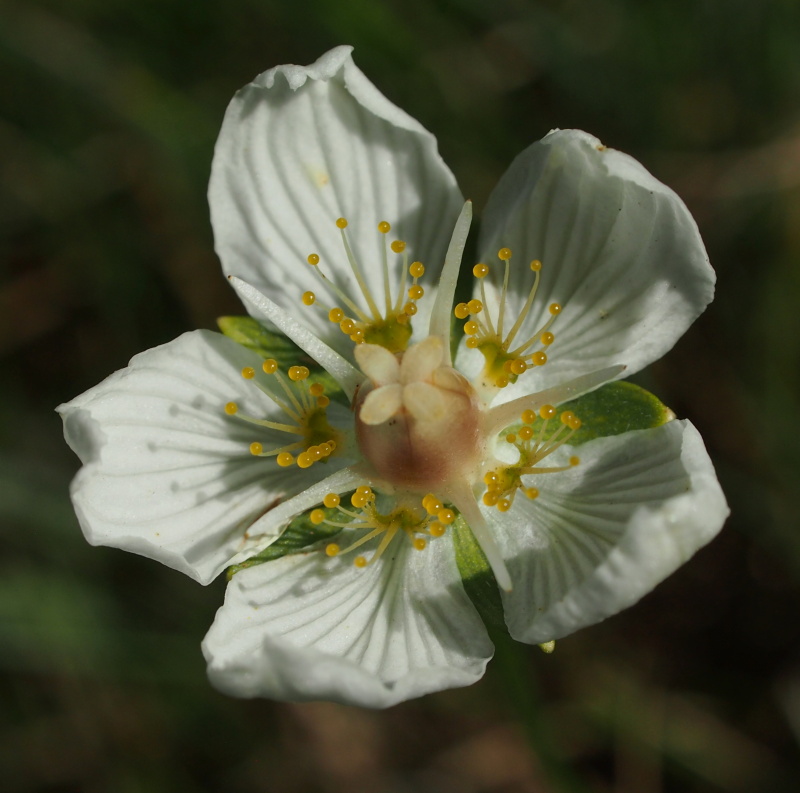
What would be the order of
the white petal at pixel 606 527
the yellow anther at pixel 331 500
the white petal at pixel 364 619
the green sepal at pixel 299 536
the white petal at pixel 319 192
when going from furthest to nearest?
1. the white petal at pixel 319 192
2. the green sepal at pixel 299 536
3. the yellow anther at pixel 331 500
4. the white petal at pixel 364 619
5. the white petal at pixel 606 527

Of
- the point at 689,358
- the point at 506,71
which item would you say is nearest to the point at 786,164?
the point at 689,358

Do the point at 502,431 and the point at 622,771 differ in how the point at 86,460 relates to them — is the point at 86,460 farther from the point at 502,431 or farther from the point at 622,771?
the point at 622,771

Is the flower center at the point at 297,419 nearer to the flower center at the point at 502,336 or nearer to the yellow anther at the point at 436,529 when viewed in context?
the yellow anther at the point at 436,529

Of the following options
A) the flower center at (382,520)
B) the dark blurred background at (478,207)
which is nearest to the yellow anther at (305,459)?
the flower center at (382,520)

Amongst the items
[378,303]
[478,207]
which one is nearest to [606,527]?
[378,303]

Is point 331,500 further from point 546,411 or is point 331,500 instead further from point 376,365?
point 546,411

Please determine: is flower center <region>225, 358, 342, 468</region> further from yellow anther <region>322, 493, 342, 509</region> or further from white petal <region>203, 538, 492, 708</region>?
white petal <region>203, 538, 492, 708</region>

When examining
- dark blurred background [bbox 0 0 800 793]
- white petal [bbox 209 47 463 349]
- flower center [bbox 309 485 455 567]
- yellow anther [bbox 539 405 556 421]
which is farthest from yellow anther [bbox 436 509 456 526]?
dark blurred background [bbox 0 0 800 793]
